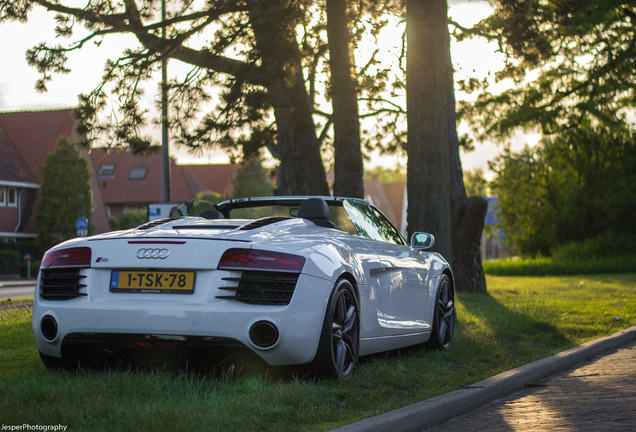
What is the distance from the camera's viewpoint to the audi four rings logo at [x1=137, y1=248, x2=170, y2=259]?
234 inches

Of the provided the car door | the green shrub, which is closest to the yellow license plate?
the car door

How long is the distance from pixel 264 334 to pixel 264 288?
30 cm

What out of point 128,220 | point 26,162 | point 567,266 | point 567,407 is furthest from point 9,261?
point 567,407

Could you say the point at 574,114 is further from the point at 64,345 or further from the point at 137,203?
the point at 137,203

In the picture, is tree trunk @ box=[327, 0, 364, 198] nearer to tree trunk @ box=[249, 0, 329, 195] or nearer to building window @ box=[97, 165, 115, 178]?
tree trunk @ box=[249, 0, 329, 195]

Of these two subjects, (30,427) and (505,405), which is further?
(505,405)

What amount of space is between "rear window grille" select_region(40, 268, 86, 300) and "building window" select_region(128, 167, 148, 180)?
72.5m

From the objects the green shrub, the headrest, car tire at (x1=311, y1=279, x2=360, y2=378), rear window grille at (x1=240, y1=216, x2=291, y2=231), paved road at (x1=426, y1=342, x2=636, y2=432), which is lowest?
paved road at (x1=426, y1=342, x2=636, y2=432)

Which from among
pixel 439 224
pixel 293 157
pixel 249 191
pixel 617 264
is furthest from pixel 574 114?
pixel 249 191

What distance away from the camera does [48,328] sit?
6223 mm

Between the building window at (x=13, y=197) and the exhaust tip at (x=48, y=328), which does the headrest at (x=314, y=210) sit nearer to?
the exhaust tip at (x=48, y=328)

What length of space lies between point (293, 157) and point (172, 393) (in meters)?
11.4

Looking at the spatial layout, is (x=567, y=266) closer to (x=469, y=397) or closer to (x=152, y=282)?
(x=469, y=397)

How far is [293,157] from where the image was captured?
16.7 metres
